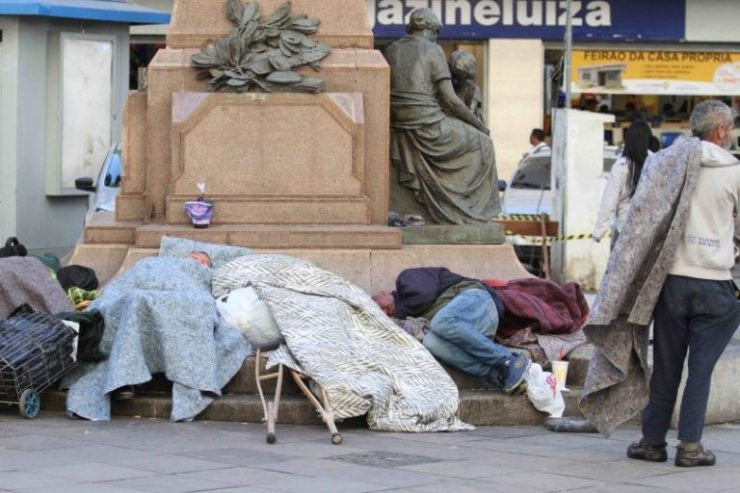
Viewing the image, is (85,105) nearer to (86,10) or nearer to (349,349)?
(86,10)

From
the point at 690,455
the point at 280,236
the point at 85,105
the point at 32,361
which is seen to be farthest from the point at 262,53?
the point at 85,105

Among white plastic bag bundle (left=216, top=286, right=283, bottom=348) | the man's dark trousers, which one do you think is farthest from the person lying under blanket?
the man's dark trousers

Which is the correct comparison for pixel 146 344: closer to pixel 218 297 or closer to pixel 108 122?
pixel 218 297

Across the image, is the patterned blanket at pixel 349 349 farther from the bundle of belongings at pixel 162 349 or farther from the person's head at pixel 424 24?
the person's head at pixel 424 24

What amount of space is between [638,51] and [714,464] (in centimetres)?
2058

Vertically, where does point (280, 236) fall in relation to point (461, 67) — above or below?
below

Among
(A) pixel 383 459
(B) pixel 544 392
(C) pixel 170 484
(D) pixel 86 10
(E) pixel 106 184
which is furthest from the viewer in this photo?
(D) pixel 86 10

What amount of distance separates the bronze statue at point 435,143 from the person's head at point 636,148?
998mm

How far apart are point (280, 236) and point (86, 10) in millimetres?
9872

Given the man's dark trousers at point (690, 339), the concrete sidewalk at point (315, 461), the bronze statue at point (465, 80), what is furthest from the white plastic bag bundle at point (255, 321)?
the bronze statue at point (465, 80)

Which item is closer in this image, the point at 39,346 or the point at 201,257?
the point at 39,346

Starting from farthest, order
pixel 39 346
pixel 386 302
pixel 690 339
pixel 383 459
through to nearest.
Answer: pixel 386 302 < pixel 39 346 < pixel 383 459 < pixel 690 339

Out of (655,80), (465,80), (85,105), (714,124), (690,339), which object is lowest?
(690,339)

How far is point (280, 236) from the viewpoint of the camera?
36.4 feet
